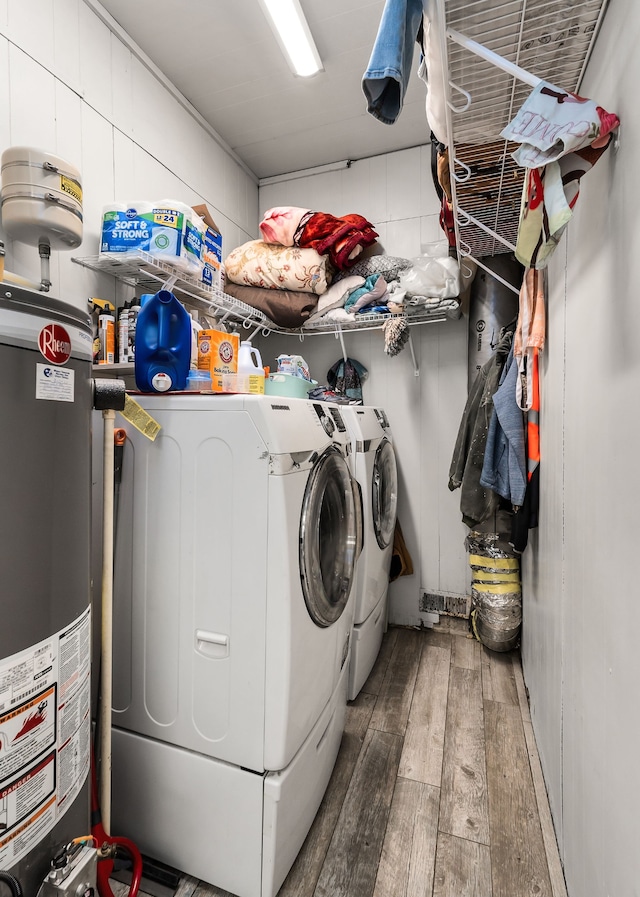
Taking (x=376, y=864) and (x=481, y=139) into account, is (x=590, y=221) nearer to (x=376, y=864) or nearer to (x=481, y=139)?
(x=481, y=139)

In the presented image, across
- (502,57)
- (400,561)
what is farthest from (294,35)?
(400,561)

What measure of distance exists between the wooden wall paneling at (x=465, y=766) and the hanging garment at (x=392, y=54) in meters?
1.97

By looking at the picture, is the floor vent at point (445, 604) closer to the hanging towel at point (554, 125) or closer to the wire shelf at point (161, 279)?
the wire shelf at point (161, 279)

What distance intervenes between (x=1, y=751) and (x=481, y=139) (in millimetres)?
1835

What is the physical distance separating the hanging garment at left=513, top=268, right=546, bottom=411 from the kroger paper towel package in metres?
1.37

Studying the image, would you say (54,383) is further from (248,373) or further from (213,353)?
(248,373)

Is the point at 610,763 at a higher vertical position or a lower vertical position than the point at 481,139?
lower

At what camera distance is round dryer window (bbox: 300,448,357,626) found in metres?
1.23

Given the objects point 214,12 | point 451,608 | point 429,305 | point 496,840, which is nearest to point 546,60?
point 429,305

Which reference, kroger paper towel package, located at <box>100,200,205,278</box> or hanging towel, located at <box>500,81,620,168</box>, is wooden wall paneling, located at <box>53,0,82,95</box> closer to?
kroger paper towel package, located at <box>100,200,205,278</box>

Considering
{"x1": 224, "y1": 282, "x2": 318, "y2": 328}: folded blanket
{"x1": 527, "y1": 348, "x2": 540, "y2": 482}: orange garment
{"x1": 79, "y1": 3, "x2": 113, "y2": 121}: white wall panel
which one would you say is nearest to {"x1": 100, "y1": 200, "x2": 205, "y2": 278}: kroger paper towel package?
{"x1": 79, "y1": 3, "x2": 113, "y2": 121}: white wall panel

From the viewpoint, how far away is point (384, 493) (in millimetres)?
2416

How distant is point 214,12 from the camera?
1786mm

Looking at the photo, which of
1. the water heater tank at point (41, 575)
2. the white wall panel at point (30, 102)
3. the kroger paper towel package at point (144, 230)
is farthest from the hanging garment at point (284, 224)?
the water heater tank at point (41, 575)
